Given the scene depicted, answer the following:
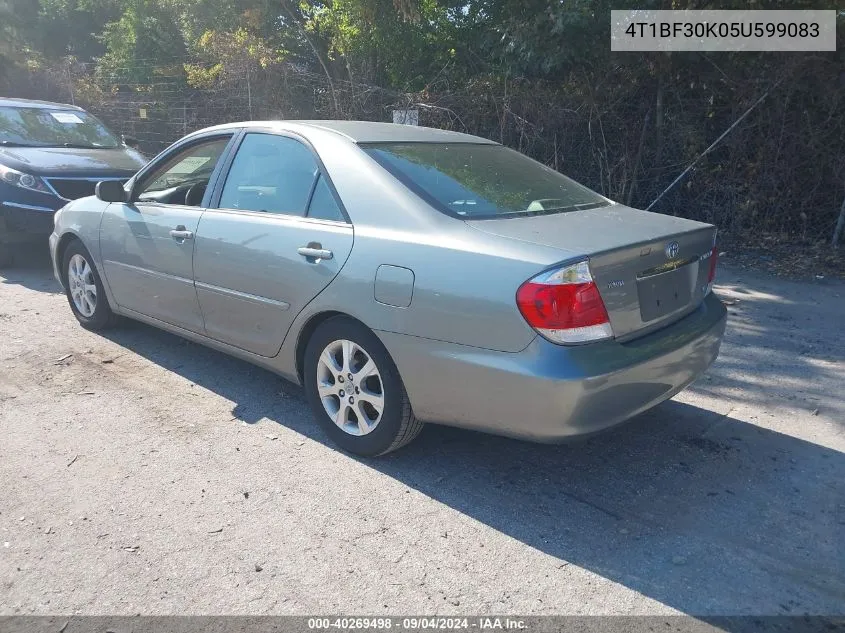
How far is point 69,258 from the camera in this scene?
227 inches

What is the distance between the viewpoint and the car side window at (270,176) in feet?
13.0

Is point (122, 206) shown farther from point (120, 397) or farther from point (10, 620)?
point (10, 620)

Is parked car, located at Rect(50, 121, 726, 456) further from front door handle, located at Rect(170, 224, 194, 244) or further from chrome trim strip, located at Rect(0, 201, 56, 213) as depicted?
chrome trim strip, located at Rect(0, 201, 56, 213)

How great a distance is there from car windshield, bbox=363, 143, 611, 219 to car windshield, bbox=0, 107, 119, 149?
21.0 feet

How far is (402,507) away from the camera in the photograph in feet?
10.8

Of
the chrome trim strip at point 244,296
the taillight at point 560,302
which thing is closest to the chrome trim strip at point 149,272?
the chrome trim strip at point 244,296

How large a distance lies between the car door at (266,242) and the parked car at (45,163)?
14.0 feet

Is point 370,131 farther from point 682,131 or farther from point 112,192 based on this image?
point 682,131

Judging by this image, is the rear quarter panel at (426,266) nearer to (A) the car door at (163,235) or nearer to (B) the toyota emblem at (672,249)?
(B) the toyota emblem at (672,249)

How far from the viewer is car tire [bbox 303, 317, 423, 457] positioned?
11.4 ft

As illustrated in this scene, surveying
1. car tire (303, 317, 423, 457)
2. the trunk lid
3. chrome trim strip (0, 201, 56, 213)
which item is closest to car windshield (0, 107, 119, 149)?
chrome trim strip (0, 201, 56, 213)

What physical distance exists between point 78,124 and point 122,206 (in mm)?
5109

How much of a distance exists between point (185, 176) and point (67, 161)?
392 cm

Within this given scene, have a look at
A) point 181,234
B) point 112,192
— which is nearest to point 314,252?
point 181,234
